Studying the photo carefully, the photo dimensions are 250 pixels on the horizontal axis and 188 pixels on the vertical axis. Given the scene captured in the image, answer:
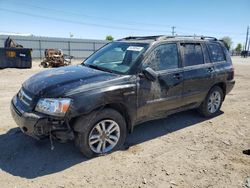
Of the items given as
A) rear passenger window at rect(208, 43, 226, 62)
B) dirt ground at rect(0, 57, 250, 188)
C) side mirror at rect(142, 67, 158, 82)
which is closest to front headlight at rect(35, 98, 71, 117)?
dirt ground at rect(0, 57, 250, 188)

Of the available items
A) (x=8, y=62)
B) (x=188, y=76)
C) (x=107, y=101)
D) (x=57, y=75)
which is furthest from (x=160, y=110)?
(x=8, y=62)

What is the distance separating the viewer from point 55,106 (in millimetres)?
3264

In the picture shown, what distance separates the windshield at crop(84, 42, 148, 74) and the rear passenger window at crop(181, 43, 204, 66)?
1.04 metres

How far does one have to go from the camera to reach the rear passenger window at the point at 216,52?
556 centimetres

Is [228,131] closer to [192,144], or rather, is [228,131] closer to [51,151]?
[192,144]

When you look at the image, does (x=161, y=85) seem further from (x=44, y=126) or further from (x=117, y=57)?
(x=44, y=126)

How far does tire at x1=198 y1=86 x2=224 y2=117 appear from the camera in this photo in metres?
5.59

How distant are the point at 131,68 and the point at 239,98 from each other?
531 centimetres

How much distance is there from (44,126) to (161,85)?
2127 mm

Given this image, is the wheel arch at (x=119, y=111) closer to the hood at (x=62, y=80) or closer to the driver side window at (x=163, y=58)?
the hood at (x=62, y=80)

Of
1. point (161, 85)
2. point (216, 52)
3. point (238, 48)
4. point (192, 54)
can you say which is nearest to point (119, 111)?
point (161, 85)

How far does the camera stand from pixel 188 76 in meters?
4.81

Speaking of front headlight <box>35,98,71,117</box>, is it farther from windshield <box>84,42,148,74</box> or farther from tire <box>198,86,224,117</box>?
tire <box>198,86,224,117</box>

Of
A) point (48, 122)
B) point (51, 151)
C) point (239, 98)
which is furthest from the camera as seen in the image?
point (239, 98)
